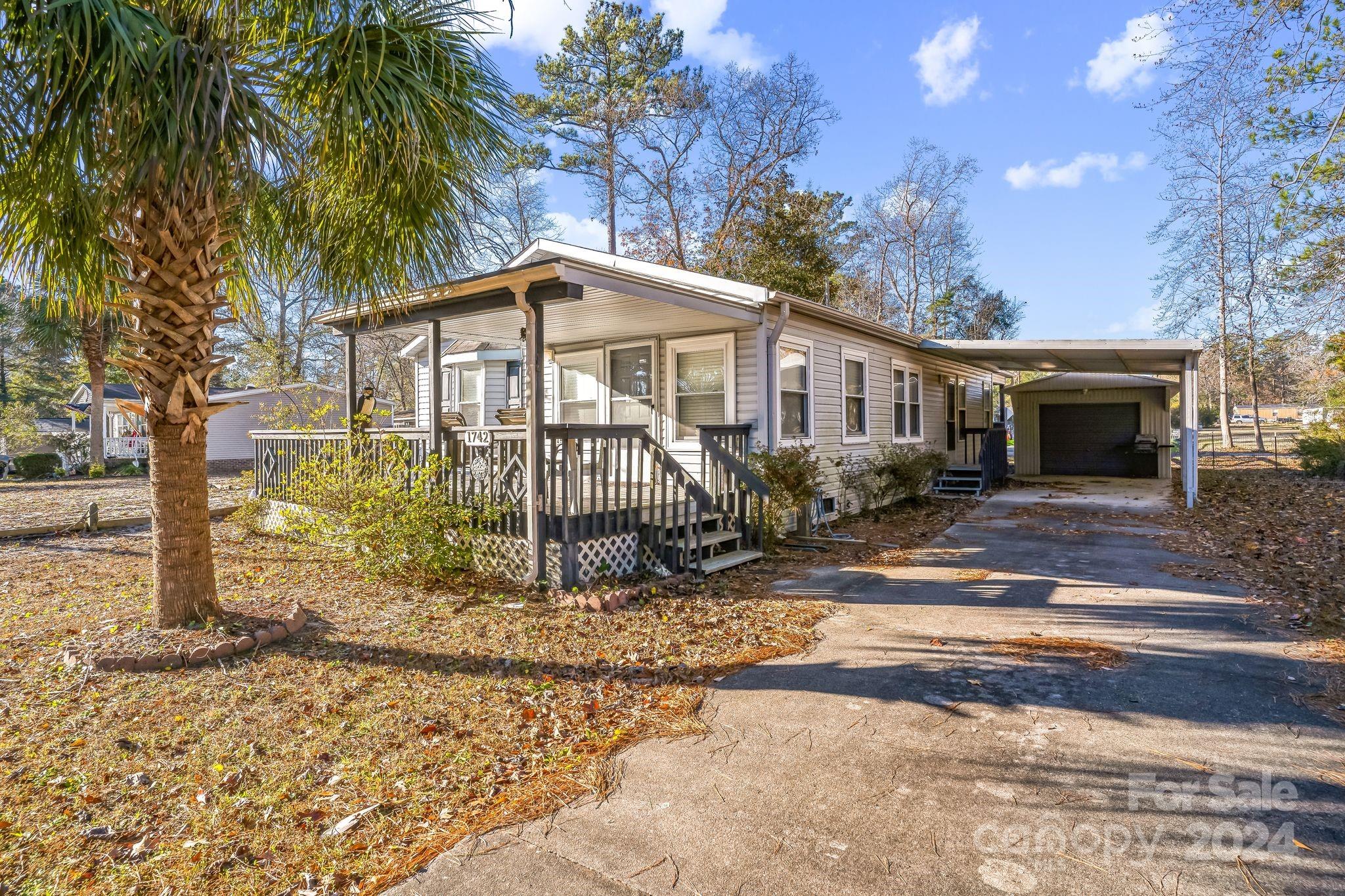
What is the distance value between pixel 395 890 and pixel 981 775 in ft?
7.83

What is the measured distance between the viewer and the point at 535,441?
6.00 metres

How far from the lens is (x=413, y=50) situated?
4.14 m

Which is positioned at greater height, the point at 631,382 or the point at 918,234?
the point at 918,234

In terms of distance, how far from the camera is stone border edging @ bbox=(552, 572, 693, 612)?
5.66 meters

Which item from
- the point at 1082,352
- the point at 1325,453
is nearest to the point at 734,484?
the point at 1082,352

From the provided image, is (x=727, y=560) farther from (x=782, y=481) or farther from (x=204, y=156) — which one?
(x=204, y=156)

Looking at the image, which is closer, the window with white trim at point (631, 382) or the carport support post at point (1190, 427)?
the window with white trim at point (631, 382)

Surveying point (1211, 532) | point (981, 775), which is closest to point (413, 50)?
point (981, 775)

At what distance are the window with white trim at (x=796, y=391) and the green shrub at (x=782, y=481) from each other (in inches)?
32.8

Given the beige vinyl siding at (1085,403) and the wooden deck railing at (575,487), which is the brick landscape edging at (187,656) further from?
the beige vinyl siding at (1085,403)

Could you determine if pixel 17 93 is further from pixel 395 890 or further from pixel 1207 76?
pixel 1207 76

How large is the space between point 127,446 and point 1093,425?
3257 centimetres

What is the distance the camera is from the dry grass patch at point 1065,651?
446cm

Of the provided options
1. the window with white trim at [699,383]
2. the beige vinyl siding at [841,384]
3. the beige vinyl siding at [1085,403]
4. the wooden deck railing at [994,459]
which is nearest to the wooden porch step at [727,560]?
the window with white trim at [699,383]
